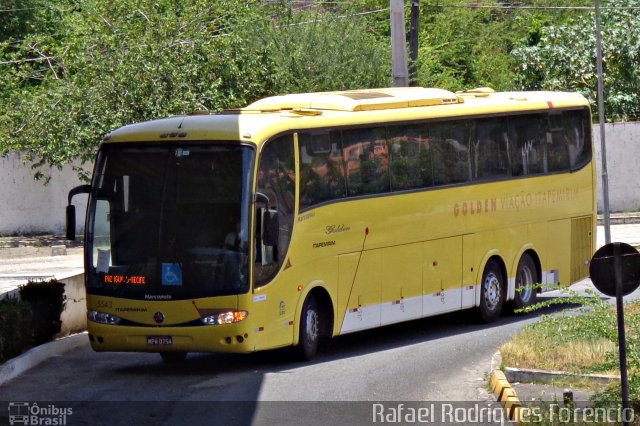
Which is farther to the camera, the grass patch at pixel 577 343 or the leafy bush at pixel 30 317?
the leafy bush at pixel 30 317

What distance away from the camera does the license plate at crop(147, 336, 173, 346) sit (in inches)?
569

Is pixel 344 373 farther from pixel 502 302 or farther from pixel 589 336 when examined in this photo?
pixel 502 302

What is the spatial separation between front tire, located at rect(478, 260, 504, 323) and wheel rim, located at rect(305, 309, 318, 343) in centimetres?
442

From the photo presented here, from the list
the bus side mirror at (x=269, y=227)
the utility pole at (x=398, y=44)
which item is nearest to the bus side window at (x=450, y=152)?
the bus side mirror at (x=269, y=227)

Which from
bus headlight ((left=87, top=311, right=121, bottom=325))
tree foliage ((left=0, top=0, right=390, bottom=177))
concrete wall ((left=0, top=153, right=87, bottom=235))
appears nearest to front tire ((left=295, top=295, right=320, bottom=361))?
bus headlight ((left=87, top=311, right=121, bottom=325))

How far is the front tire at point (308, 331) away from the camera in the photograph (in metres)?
15.5

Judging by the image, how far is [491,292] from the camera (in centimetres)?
1980

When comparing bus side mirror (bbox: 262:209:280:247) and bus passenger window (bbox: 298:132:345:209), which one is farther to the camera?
bus passenger window (bbox: 298:132:345:209)

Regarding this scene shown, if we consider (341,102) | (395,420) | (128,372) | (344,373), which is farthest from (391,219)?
(395,420)

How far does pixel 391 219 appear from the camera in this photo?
17.2 metres

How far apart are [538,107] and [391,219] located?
4.96 m

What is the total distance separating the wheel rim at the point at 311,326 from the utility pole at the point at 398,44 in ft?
28.5

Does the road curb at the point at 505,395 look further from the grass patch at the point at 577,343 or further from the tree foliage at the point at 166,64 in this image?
the tree foliage at the point at 166,64

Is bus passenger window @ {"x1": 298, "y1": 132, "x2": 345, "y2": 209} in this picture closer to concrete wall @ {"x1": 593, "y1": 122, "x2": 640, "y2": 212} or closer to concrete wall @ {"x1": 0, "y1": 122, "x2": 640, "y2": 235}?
concrete wall @ {"x1": 0, "y1": 122, "x2": 640, "y2": 235}
